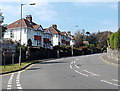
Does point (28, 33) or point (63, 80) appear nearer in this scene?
point (63, 80)

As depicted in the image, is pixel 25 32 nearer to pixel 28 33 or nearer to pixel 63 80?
pixel 28 33

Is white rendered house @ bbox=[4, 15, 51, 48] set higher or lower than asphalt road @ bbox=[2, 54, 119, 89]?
higher

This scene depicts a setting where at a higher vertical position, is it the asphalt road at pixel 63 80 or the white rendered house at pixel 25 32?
the white rendered house at pixel 25 32

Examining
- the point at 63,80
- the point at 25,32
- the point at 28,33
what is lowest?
the point at 63,80

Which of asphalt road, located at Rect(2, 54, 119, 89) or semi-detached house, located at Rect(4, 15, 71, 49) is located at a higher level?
semi-detached house, located at Rect(4, 15, 71, 49)

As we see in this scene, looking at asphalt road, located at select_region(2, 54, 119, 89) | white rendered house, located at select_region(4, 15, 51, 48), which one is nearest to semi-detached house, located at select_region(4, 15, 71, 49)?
white rendered house, located at select_region(4, 15, 51, 48)

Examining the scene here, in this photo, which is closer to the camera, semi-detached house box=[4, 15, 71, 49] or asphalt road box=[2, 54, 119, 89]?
asphalt road box=[2, 54, 119, 89]

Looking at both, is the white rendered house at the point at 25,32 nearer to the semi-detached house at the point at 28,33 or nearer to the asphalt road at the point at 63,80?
the semi-detached house at the point at 28,33

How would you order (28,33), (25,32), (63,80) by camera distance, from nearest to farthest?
(63,80) < (25,32) < (28,33)

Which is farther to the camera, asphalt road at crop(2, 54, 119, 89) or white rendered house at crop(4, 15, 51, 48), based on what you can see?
white rendered house at crop(4, 15, 51, 48)

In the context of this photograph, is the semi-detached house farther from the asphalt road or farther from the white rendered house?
the asphalt road

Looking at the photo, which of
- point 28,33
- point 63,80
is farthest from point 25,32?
point 63,80

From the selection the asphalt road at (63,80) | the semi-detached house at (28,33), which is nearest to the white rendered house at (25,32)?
the semi-detached house at (28,33)

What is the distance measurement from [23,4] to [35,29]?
41.2m
